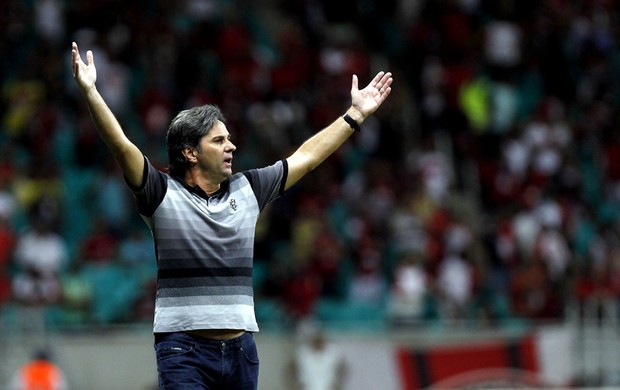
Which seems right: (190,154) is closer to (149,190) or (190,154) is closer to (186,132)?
(186,132)

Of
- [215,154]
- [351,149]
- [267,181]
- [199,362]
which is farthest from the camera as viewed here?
[351,149]

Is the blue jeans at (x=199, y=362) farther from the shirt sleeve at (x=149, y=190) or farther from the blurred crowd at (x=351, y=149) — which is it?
the blurred crowd at (x=351, y=149)

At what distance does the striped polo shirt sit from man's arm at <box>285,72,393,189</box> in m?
0.56

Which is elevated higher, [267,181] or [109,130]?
[109,130]

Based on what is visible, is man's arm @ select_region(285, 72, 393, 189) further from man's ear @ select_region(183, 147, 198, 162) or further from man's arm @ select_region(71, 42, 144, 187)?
man's arm @ select_region(71, 42, 144, 187)

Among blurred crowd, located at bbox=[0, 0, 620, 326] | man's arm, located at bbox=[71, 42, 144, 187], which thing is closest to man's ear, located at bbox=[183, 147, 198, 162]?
man's arm, located at bbox=[71, 42, 144, 187]

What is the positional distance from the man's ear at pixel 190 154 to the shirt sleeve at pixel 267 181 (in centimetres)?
33

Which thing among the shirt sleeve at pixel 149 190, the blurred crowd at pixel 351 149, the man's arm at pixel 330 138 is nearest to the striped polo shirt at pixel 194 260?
the shirt sleeve at pixel 149 190

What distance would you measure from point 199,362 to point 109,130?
1061 mm

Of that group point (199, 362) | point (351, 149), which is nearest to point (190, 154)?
point (199, 362)

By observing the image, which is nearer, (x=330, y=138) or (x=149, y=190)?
(x=149, y=190)

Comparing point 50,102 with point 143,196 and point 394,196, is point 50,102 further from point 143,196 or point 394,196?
point 143,196

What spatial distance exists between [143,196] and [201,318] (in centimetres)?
58

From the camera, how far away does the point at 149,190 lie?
5.54 m
